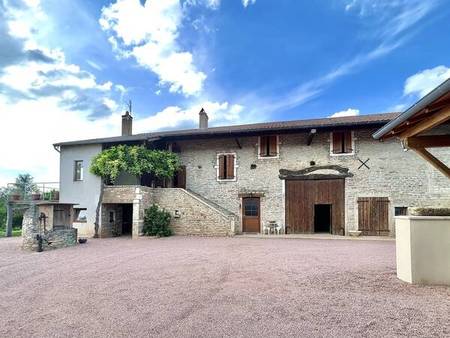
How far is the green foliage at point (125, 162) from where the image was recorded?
13641mm

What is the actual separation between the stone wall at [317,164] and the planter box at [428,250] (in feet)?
29.8

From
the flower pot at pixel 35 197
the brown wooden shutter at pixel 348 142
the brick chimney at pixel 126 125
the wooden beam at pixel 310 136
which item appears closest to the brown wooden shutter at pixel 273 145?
the wooden beam at pixel 310 136

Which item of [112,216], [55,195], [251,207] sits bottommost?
[112,216]

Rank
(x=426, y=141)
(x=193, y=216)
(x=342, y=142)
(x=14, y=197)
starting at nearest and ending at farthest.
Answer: (x=426, y=141)
(x=193, y=216)
(x=342, y=142)
(x=14, y=197)

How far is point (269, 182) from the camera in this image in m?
14.6

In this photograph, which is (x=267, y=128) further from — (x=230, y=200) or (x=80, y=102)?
(x=80, y=102)

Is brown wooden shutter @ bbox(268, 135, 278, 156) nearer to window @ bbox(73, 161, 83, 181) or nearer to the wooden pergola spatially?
the wooden pergola

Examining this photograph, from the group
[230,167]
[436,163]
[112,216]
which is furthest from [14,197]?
[436,163]

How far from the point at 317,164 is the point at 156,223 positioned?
25.2ft

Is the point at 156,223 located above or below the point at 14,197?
below

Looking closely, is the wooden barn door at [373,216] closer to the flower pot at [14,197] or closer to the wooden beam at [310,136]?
the wooden beam at [310,136]

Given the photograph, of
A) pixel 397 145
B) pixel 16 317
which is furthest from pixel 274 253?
pixel 397 145

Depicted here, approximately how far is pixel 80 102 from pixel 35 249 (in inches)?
282

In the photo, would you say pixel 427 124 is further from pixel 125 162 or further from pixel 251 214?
pixel 125 162
